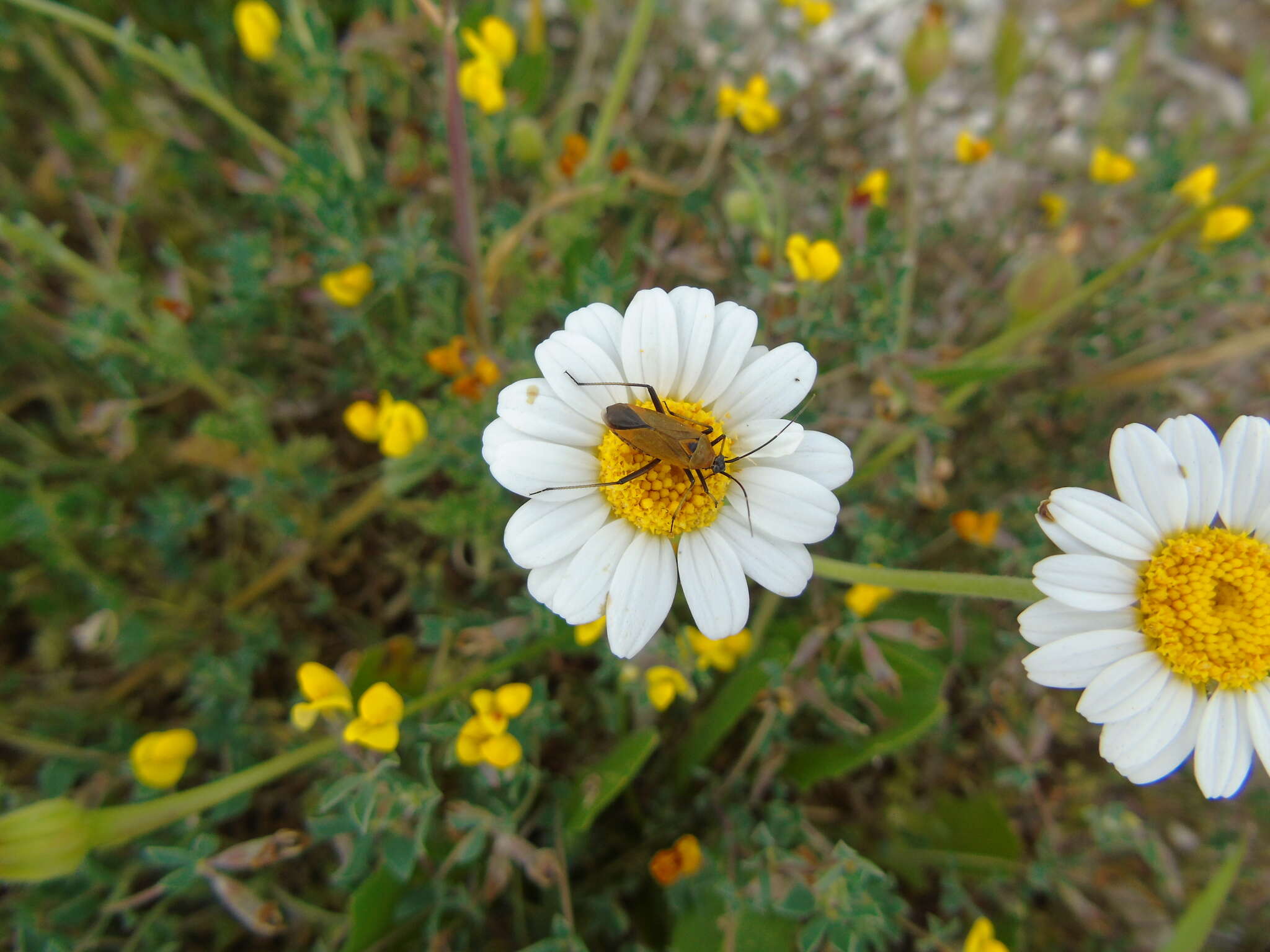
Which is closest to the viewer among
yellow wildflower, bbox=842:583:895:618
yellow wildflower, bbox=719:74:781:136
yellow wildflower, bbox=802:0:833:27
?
yellow wildflower, bbox=842:583:895:618

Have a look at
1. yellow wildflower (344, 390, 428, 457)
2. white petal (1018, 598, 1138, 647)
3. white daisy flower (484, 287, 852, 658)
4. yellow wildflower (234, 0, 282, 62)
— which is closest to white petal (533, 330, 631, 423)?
white daisy flower (484, 287, 852, 658)

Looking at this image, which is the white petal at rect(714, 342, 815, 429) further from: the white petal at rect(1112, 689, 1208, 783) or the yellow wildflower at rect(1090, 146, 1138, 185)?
the yellow wildflower at rect(1090, 146, 1138, 185)

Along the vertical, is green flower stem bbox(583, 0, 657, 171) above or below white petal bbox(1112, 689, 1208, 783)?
above

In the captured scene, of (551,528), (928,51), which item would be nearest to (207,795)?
(551,528)

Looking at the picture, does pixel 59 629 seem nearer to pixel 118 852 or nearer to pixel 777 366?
pixel 118 852

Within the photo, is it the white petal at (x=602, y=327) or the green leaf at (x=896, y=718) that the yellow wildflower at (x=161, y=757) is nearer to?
the white petal at (x=602, y=327)

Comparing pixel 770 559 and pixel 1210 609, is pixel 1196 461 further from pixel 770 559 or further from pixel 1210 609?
pixel 770 559
